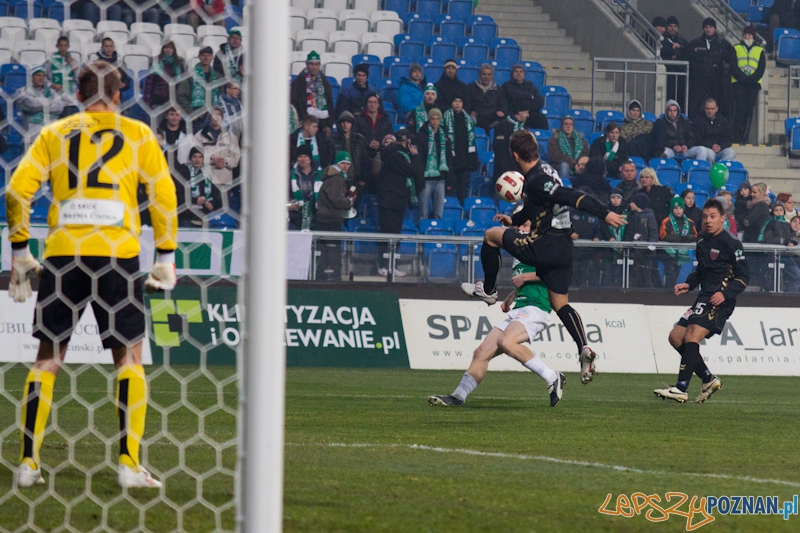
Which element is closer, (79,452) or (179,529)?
(179,529)

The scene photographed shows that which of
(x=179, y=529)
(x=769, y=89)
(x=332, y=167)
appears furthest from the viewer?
(x=769, y=89)

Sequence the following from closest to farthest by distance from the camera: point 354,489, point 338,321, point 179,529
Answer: point 179,529, point 354,489, point 338,321

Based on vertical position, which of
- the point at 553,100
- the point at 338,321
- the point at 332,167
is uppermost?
the point at 553,100

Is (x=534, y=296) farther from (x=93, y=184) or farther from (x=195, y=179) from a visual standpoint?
(x=93, y=184)

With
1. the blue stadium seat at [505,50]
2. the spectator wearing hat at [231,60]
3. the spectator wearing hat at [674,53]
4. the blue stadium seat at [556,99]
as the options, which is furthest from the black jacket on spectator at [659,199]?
the spectator wearing hat at [231,60]

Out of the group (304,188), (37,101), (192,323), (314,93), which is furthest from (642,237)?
(37,101)

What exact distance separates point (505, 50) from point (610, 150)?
3.68 metres

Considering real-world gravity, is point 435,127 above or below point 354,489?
above

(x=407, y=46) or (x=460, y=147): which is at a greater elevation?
(x=407, y=46)

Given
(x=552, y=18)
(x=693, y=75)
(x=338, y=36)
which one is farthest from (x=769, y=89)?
(x=338, y=36)

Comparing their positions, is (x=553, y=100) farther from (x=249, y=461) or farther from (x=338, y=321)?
(x=249, y=461)

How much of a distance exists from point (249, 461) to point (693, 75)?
1819 centimetres

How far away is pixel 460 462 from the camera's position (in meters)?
5.43

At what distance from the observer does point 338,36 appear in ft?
61.7
